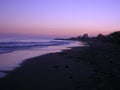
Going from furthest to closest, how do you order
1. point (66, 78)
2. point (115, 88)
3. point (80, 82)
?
point (66, 78), point (80, 82), point (115, 88)

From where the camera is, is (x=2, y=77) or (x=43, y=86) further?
(x=2, y=77)

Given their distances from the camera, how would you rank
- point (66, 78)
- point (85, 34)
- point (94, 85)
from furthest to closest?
point (85, 34) → point (66, 78) → point (94, 85)

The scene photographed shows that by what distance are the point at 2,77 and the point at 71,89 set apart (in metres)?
4.13

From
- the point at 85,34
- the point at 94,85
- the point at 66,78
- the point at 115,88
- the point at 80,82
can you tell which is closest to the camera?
the point at 115,88

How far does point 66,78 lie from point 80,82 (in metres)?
1.23

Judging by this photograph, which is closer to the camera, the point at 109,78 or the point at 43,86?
the point at 43,86

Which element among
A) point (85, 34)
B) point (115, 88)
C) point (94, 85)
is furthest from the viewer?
point (85, 34)

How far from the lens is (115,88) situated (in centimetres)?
838

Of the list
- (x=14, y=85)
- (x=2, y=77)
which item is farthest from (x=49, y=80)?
(x=2, y=77)

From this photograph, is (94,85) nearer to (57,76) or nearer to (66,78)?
(66,78)

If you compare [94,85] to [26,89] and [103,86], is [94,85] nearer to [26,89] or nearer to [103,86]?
[103,86]

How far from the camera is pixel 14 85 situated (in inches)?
363

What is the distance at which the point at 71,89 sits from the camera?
340 inches

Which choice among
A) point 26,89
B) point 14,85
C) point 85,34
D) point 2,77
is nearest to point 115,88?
point 26,89
